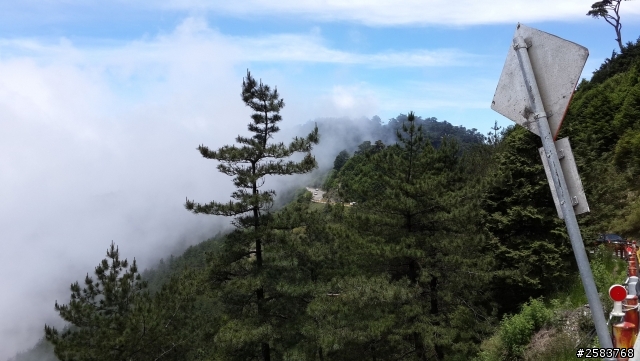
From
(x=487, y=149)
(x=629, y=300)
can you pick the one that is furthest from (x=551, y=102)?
(x=487, y=149)

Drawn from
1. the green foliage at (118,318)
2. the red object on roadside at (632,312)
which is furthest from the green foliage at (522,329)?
the green foliage at (118,318)

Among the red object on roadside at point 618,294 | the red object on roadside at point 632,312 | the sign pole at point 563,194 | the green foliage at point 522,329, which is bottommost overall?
the green foliage at point 522,329

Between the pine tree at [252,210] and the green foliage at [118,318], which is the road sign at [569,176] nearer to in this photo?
the pine tree at [252,210]

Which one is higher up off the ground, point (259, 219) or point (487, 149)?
point (487, 149)

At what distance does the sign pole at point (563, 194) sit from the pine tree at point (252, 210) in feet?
38.5

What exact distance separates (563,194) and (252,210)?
12716mm

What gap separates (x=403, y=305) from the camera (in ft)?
45.5

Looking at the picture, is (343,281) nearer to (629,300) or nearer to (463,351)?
(463,351)

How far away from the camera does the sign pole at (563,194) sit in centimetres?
199

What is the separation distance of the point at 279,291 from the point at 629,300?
10.6m

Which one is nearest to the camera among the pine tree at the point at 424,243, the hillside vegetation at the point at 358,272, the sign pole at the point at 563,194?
the sign pole at the point at 563,194

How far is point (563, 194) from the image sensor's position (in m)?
2.08

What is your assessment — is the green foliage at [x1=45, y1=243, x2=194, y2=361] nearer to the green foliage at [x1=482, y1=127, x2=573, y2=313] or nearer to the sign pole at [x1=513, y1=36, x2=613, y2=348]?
the green foliage at [x1=482, y1=127, x2=573, y2=313]

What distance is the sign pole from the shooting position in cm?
199
